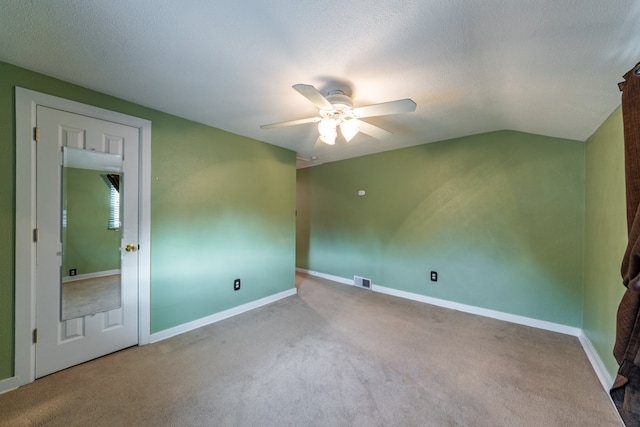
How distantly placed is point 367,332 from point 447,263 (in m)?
1.52

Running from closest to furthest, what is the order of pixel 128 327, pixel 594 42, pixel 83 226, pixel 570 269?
pixel 594 42 < pixel 83 226 < pixel 128 327 < pixel 570 269

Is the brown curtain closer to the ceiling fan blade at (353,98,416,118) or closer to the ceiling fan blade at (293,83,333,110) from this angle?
the ceiling fan blade at (353,98,416,118)

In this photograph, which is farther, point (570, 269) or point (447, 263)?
point (447, 263)

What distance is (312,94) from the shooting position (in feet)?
5.10

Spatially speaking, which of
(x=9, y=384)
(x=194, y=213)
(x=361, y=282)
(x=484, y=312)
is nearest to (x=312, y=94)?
(x=194, y=213)

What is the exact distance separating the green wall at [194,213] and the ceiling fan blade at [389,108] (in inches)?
72.9

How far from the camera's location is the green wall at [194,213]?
1.77 metres

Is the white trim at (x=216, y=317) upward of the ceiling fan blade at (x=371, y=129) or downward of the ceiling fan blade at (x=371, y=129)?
downward

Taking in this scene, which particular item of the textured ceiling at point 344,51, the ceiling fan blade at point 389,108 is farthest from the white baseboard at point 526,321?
the ceiling fan blade at point 389,108

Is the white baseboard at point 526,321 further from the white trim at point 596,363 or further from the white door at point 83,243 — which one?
the white door at point 83,243

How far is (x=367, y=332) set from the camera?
8.75 feet

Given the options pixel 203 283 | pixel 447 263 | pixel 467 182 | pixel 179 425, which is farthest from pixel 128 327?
pixel 467 182

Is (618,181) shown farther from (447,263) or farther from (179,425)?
(179,425)

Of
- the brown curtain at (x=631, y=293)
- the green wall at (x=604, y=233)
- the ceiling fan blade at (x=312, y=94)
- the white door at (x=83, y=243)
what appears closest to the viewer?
the brown curtain at (x=631, y=293)
